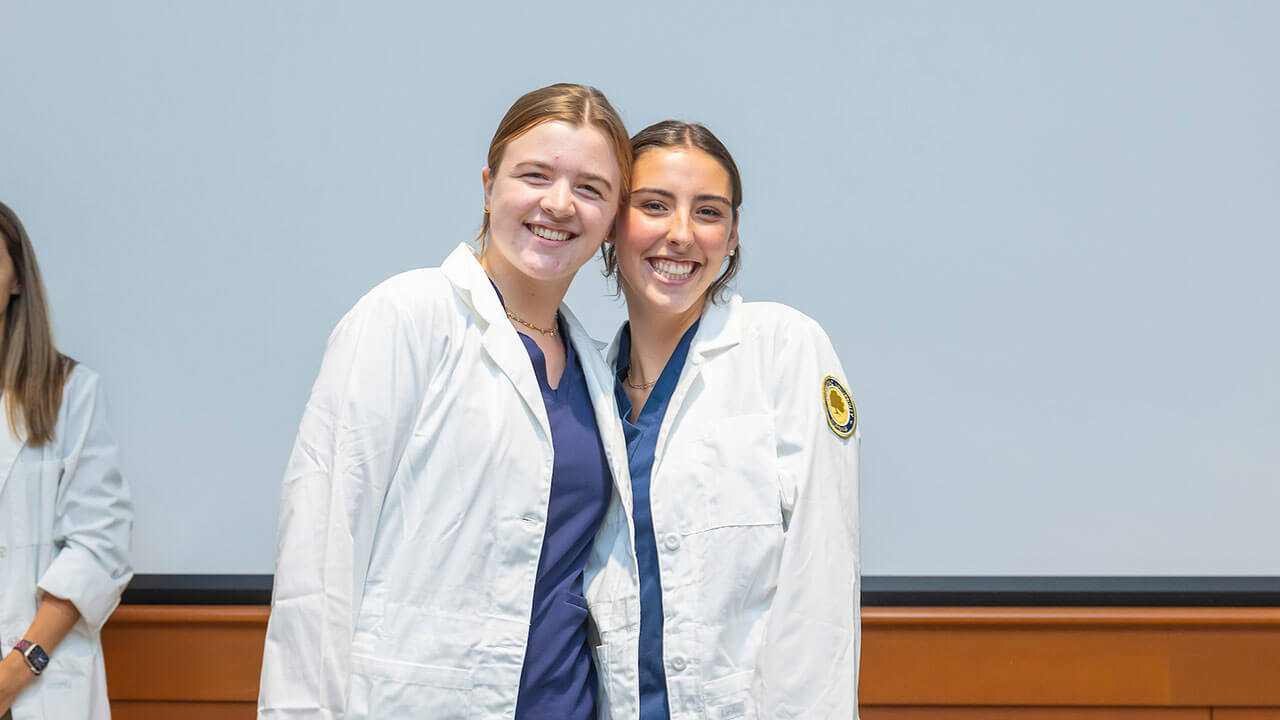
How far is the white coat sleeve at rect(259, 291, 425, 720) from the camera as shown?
1.06 m

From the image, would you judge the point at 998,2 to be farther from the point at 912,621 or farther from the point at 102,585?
the point at 102,585

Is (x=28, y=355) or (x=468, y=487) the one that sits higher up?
(x=28, y=355)

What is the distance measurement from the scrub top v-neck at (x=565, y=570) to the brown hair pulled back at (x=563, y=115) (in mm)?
272

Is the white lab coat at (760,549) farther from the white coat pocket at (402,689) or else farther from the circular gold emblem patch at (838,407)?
the white coat pocket at (402,689)

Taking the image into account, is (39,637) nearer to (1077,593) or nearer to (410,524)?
(410,524)

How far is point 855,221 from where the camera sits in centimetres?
215

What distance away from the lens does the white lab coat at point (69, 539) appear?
1.76 m

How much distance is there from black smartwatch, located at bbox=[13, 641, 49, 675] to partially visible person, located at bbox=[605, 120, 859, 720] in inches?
47.4

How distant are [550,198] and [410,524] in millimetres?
452

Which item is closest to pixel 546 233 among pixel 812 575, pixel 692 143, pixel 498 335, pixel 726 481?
pixel 498 335

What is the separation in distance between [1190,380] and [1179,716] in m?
0.71

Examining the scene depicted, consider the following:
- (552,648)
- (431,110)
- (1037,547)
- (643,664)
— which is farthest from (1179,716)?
(431,110)

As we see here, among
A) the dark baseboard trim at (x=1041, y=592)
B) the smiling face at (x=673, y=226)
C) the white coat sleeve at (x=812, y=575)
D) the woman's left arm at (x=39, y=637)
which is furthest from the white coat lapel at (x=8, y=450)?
the white coat sleeve at (x=812, y=575)

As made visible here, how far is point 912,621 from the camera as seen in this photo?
78.2 inches
